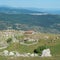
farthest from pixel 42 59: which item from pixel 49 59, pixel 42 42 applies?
pixel 42 42

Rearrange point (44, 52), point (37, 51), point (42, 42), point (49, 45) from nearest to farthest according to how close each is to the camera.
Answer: point (44, 52) → point (37, 51) → point (49, 45) → point (42, 42)

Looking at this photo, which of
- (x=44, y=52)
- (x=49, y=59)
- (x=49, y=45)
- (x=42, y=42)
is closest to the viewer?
(x=49, y=59)

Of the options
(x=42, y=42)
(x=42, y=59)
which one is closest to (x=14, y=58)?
(x=42, y=59)

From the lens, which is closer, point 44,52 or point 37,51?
point 44,52

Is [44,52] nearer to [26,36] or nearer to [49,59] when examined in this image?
[49,59]

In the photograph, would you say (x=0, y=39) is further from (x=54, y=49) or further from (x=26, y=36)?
(x=54, y=49)

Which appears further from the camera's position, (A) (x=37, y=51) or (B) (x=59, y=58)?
(A) (x=37, y=51)

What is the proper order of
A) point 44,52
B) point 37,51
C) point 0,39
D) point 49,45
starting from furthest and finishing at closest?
point 0,39 < point 49,45 < point 37,51 < point 44,52

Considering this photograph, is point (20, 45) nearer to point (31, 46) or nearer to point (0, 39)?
point (31, 46)

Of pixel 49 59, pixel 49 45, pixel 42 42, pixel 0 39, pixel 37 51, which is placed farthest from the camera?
pixel 0 39
